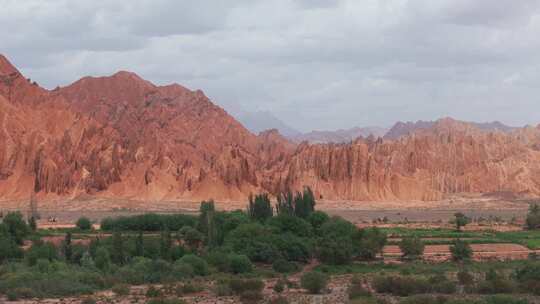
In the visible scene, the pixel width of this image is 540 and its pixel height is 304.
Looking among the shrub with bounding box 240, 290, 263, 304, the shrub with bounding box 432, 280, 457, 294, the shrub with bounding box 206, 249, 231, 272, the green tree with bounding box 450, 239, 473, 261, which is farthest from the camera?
the green tree with bounding box 450, 239, 473, 261

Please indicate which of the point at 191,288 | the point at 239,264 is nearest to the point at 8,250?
the point at 239,264

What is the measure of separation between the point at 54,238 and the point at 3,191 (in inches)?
2533

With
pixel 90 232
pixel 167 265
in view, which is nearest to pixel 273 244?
pixel 167 265

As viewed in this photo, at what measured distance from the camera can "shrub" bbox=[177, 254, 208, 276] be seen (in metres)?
39.6

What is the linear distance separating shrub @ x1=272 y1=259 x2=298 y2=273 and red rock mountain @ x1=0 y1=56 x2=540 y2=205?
245 ft

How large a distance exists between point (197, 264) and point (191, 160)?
97.1 m

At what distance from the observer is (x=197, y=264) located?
39781 millimetres

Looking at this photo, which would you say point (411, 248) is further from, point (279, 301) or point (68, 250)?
point (279, 301)

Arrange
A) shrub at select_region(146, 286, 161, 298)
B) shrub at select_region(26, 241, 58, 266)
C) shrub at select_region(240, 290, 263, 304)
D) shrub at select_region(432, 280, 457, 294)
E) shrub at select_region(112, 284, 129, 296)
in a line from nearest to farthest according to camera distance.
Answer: shrub at select_region(240, 290, 263, 304), shrub at select_region(146, 286, 161, 298), shrub at select_region(432, 280, 457, 294), shrub at select_region(112, 284, 129, 296), shrub at select_region(26, 241, 58, 266)

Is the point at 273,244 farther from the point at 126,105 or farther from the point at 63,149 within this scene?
the point at 126,105

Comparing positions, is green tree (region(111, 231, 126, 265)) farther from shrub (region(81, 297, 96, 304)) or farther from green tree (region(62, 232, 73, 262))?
shrub (region(81, 297, 96, 304))

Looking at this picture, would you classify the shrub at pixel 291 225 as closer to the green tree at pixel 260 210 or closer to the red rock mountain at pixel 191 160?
the green tree at pixel 260 210

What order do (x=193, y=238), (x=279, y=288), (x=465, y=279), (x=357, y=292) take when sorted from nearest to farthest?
1. (x=357, y=292)
2. (x=279, y=288)
3. (x=465, y=279)
4. (x=193, y=238)

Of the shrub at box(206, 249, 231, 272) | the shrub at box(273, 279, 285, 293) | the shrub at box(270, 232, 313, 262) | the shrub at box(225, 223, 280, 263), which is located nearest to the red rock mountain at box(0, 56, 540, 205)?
the shrub at box(225, 223, 280, 263)
